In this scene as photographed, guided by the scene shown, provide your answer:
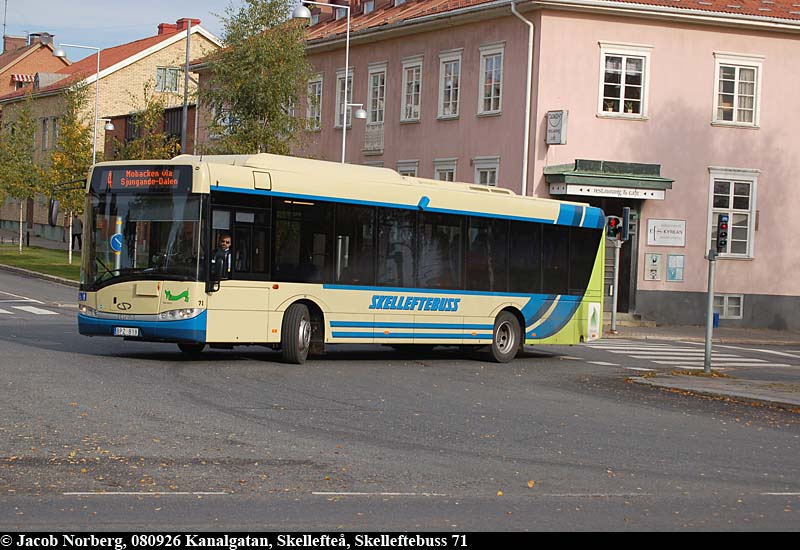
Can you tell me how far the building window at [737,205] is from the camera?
39688 mm

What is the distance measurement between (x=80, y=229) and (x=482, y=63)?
2153 cm

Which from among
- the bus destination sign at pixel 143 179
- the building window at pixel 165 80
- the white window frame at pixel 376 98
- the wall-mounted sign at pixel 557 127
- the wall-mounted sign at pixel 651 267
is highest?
the building window at pixel 165 80

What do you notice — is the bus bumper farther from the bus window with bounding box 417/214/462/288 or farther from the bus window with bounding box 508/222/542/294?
the bus window with bounding box 508/222/542/294

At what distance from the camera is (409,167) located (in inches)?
1705

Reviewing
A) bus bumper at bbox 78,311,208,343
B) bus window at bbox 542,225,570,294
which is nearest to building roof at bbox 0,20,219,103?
bus window at bbox 542,225,570,294

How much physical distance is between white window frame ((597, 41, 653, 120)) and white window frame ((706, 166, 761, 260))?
2.97 meters

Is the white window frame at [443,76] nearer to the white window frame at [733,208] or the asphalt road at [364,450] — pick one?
the white window frame at [733,208]

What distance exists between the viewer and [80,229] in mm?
20891

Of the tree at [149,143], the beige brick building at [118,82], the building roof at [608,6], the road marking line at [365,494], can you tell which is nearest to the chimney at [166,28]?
the beige brick building at [118,82]

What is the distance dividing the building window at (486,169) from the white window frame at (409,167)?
127 inches
